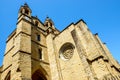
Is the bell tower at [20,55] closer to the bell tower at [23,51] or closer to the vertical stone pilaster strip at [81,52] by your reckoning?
the bell tower at [23,51]

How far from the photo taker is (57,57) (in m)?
11.8

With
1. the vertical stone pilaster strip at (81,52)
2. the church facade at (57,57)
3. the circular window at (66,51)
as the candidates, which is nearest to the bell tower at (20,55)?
the church facade at (57,57)

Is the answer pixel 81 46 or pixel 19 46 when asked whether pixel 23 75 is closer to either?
pixel 19 46

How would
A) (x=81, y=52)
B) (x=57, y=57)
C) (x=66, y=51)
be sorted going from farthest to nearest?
(x=57, y=57) < (x=66, y=51) < (x=81, y=52)

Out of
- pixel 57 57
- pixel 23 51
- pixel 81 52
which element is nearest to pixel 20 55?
pixel 23 51

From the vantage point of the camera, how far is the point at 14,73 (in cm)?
845

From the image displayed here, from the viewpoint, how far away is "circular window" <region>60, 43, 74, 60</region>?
11.0m

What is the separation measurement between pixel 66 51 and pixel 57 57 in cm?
111

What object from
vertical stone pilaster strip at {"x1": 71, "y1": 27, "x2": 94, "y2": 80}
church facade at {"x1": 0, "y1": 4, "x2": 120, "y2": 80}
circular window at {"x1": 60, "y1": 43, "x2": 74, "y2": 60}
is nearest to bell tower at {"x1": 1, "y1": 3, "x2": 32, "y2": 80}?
church facade at {"x1": 0, "y1": 4, "x2": 120, "y2": 80}

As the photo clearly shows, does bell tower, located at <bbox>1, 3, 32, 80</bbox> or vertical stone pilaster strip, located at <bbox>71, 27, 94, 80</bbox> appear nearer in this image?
vertical stone pilaster strip, located at <bbox>71, 27, 94, 80</bbox>

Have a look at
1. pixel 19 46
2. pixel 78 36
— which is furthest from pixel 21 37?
pixel 78 36

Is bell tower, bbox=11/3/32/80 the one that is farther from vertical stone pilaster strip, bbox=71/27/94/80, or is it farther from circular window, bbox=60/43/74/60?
vertical stone pilaster strip, bbox=71/27/94/80

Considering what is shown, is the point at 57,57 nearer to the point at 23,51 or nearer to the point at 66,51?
the point at 66,51

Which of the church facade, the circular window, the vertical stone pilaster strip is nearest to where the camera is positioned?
the vertical stone pilaster strip
